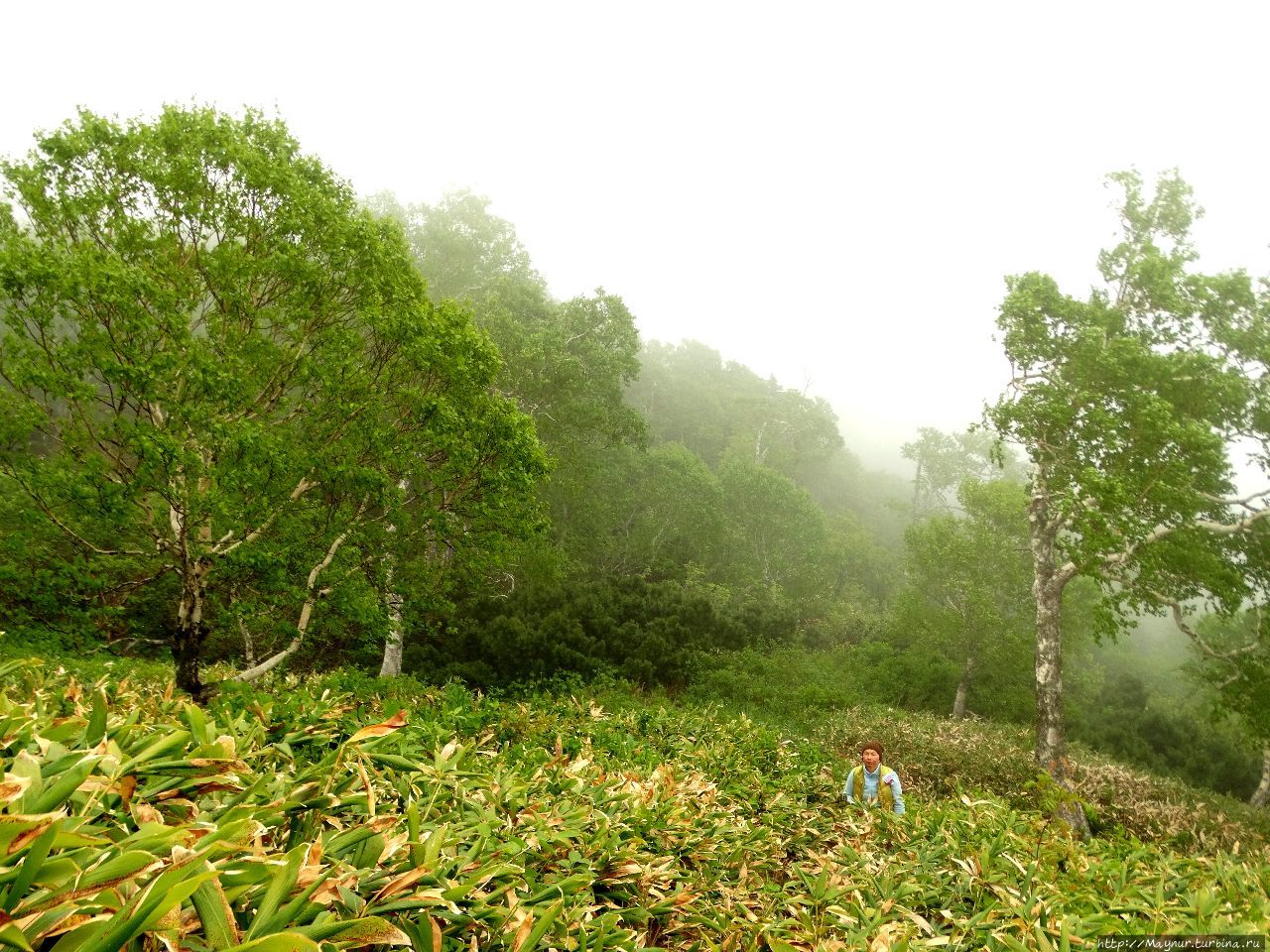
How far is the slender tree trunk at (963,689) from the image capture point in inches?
912

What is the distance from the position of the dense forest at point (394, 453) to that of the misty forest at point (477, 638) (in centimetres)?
9

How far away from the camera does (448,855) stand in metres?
2.12

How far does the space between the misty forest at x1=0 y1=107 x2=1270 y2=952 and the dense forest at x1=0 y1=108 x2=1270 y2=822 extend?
86mm

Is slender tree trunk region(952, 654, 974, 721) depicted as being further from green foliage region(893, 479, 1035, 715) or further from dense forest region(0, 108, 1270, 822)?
dense forest region(0, 108, 1270, 822)

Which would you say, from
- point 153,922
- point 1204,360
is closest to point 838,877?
point 153,922

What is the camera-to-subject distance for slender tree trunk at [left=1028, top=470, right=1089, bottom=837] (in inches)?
513

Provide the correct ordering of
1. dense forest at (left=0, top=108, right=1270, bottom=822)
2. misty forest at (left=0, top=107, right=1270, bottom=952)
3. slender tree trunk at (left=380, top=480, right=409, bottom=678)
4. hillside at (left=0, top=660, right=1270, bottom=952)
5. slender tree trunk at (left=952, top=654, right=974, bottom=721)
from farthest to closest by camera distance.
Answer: slender tree trunk at (left=952, top=654, right=974, bottom=721) < slender tree trunk at (left=380, top=480, right=409, bottom=678) < dense forest at (left=0, top=108, right=1270, bottom=822) < misty forest at (left=0, top=107, right=1270, bottom=952) < hillside at (left=0, top=660, right=1270, bottom=952)

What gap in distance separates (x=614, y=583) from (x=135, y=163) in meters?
17.3

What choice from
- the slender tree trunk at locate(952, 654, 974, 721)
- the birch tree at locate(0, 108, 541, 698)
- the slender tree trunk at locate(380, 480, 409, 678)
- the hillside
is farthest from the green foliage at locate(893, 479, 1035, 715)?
the birch tree at locate(0, 108, 541, 698)

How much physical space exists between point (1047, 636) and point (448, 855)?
1511cm

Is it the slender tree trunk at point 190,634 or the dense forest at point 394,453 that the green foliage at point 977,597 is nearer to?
the dense forest at point 394,453

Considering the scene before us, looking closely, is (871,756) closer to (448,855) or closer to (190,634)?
(448,855)

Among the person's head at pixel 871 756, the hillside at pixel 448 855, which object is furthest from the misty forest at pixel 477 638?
the person's head at pixel 871 756

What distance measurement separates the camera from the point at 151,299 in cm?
786
